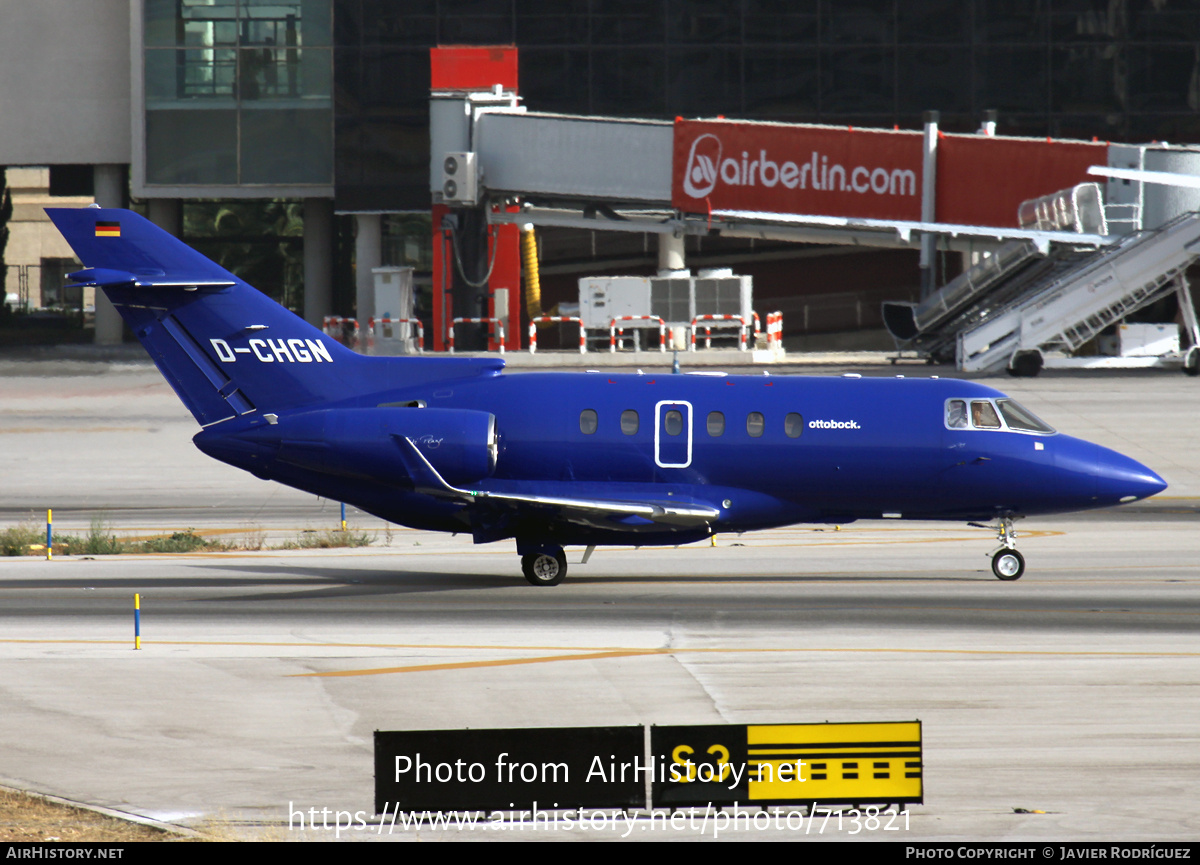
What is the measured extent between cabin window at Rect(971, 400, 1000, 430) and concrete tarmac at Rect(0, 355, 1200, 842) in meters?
2.58

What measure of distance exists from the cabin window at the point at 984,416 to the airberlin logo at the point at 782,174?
33.3 meters

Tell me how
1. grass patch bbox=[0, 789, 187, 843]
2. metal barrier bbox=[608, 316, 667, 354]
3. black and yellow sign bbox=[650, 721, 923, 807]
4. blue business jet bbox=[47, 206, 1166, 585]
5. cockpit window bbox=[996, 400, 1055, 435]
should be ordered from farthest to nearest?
metal barrier bbox=[608, 316, 667, 354] < cockpit window bbox=[996, 400, 1055, 435] < blue business jet bbox=[47, 206, 1166, 585] < grass patch bbox=[0, 789, 187, 843] < black and yellow sign bbox=[650, 721, 923, 807]

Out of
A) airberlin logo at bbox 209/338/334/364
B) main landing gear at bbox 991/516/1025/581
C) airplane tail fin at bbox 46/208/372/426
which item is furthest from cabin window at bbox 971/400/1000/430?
airberlin logo at bbox 209/338/334/364

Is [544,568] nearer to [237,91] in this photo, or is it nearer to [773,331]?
[773,331]

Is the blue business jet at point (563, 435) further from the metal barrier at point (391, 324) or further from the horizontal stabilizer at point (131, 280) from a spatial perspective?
the metal barrier at point (391, 324)

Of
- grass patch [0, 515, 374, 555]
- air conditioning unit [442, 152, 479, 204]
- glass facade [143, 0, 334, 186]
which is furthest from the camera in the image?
glass facade [143, 0, 334, 186]

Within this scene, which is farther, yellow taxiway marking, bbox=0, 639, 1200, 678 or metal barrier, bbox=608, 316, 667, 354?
metal barrier, bbox=608, 316, 667, 354

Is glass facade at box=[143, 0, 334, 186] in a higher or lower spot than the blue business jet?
higher

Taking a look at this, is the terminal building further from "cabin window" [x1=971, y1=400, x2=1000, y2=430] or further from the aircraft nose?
the aircraft nose

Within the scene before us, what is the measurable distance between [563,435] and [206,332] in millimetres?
6011

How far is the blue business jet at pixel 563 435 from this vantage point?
2275 cm

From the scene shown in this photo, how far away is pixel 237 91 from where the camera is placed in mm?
65500

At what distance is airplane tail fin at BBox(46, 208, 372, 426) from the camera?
23438 millimetres
